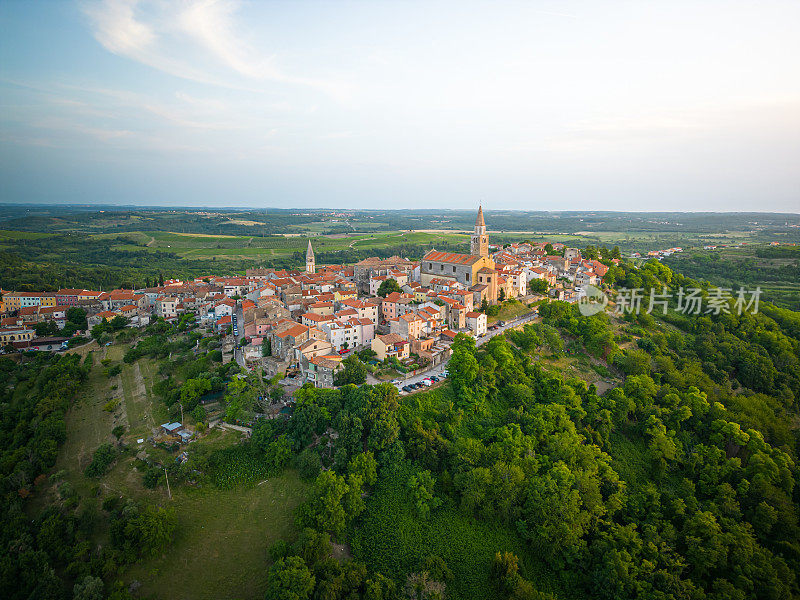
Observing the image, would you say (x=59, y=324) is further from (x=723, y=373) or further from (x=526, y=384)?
(x=723, y=373)

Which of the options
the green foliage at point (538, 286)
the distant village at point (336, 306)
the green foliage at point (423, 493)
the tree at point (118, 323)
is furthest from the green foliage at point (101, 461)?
the green foliage at point (538, 286)

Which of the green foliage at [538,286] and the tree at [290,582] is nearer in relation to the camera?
the tree at [290,582]

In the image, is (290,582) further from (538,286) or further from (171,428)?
(538,286)

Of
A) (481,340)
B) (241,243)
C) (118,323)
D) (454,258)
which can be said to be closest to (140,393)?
(118,323)

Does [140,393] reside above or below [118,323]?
below

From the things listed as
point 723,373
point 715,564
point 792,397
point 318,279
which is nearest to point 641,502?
point 715,564

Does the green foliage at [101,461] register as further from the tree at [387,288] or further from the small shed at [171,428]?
the tree at [387,288]
